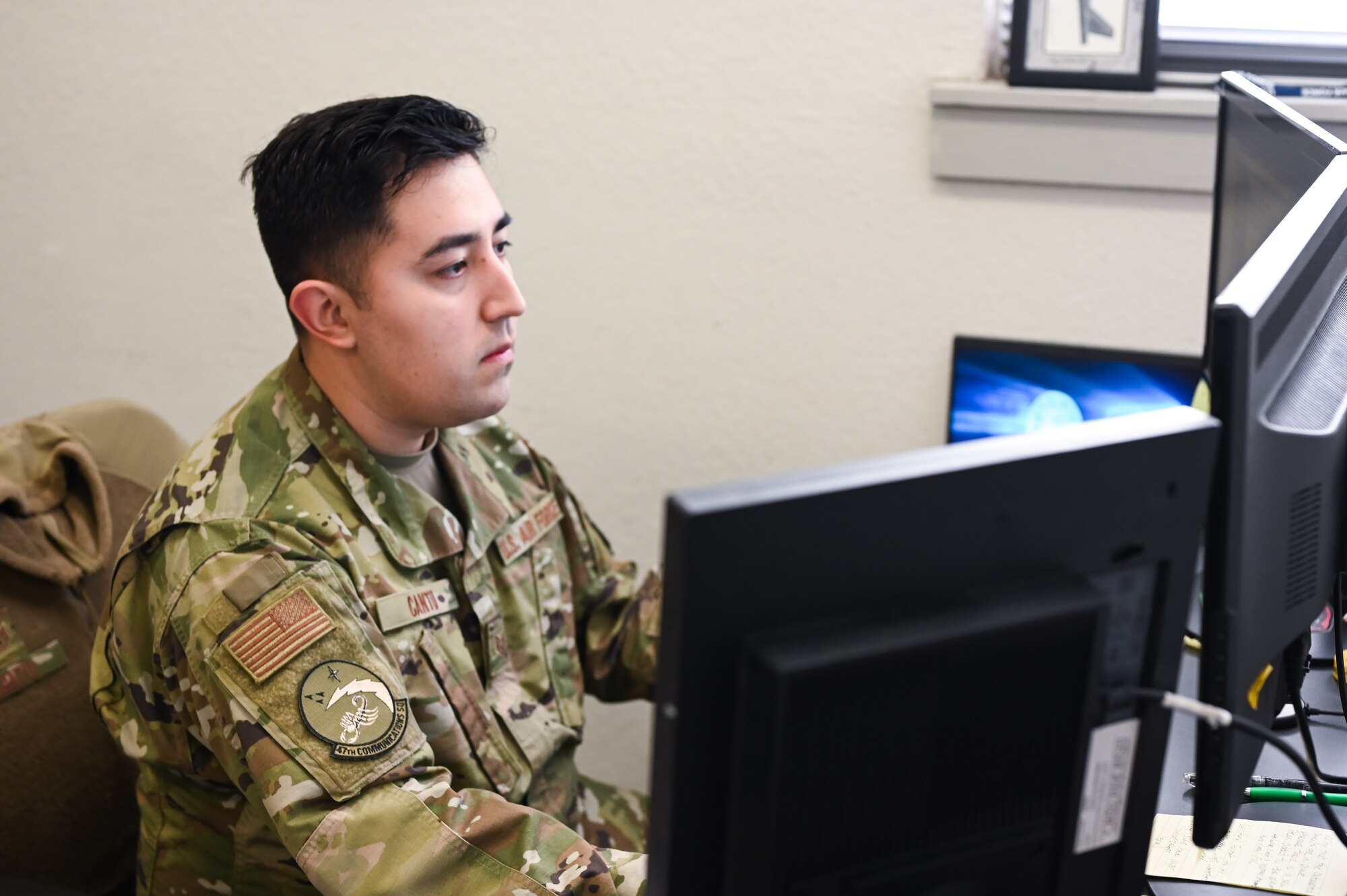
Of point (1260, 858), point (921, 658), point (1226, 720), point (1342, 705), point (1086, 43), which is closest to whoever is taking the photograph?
point (921, 658)

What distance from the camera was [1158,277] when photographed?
166 centimetres

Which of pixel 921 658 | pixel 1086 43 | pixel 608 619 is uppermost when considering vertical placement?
pixel 1086 43

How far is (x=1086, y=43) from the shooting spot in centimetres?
161

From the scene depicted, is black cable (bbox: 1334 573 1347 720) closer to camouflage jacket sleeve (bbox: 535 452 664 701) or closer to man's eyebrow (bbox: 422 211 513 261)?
camouflage jacket sleeve (bbox: 535 452 664 701)

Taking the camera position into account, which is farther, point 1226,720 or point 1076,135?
point 1076,135

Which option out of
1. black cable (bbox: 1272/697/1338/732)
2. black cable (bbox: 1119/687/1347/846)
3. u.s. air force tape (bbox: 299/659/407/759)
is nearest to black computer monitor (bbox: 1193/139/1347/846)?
black cable (bbox: 1119/687/1347/846)

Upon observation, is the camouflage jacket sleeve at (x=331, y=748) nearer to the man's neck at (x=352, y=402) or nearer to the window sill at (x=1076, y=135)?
the man's neck at (x=352, y=402)

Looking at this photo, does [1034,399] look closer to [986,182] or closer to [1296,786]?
[986,182]

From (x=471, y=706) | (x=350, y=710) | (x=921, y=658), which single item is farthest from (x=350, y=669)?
(x=921, y=658)

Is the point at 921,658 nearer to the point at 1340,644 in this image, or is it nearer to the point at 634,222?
the point at 1340,644

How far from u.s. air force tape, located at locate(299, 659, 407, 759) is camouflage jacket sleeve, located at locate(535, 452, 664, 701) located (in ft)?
1.42

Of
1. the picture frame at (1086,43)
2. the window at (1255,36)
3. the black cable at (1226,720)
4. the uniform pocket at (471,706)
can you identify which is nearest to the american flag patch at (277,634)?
the uniform pocket at (471,706)

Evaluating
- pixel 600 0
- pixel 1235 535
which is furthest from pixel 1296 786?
pixel 600 0

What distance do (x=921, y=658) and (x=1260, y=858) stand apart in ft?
1.76
